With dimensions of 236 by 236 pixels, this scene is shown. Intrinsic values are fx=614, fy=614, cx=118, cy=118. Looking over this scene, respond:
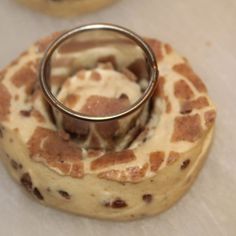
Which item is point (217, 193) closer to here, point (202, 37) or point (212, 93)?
point (212, 93)

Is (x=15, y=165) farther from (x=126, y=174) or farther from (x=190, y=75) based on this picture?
(x=190, y=75)

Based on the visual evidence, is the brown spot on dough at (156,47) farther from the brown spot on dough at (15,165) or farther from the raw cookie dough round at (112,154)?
the brown spot on dough at (15,165)

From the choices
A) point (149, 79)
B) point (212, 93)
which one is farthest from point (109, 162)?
point (212, 93)

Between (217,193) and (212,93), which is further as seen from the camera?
(212,93)

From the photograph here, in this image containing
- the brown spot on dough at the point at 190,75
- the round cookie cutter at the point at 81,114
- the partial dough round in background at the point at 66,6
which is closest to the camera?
the round cookie cutter at the point at 81,114

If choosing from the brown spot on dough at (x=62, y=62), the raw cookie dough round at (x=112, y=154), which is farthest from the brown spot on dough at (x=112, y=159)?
the brown spot on dough at (x=62, y=62)

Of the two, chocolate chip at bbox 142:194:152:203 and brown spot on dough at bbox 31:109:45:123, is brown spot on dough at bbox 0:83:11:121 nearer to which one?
brown spot on dough at bbox 31:109:45:123
